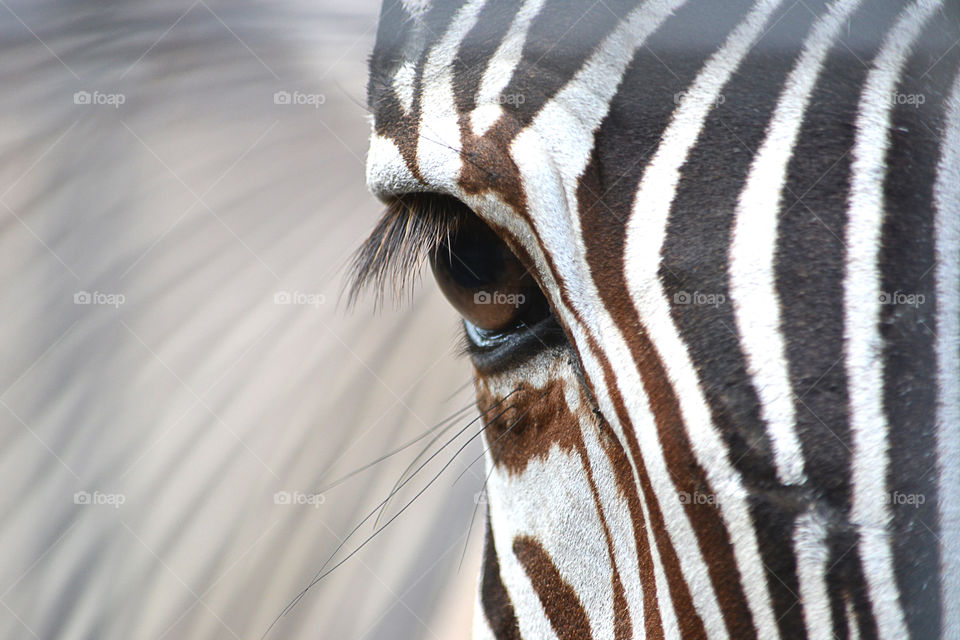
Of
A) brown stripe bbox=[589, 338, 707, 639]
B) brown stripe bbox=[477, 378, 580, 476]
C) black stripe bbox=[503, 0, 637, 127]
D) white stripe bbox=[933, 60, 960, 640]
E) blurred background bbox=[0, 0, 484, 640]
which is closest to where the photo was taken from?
white stripe bbox=[933, 60, 960, 640]

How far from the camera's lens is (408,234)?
43.7 inches

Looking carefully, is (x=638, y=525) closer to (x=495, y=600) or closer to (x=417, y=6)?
(x=495, y=600)

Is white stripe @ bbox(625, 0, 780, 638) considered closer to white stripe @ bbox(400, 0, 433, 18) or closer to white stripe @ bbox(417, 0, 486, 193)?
white stripe @ bbox(417, 0, 486, 193)

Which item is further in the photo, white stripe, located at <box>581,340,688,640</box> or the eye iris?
the eye iris

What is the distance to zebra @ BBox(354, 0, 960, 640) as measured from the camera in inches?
25.8

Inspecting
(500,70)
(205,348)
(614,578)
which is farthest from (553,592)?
(205,348)

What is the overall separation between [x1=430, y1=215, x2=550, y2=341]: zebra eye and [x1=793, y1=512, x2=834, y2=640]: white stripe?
0.44 m

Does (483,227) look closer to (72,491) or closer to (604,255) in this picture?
(604,255)

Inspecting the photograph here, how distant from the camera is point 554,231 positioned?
2.77 ft

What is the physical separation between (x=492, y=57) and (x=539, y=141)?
0.46ft

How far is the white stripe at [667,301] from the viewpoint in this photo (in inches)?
27.5

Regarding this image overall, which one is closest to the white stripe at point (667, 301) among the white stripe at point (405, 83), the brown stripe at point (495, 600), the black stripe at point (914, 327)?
the black stripe at point (914, 327)

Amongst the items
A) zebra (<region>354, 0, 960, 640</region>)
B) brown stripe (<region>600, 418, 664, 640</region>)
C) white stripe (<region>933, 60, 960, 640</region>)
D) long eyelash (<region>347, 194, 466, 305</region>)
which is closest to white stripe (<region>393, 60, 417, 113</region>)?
zebra (<region>354, 0, 960, 640</region>)

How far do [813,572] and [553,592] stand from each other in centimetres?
50
